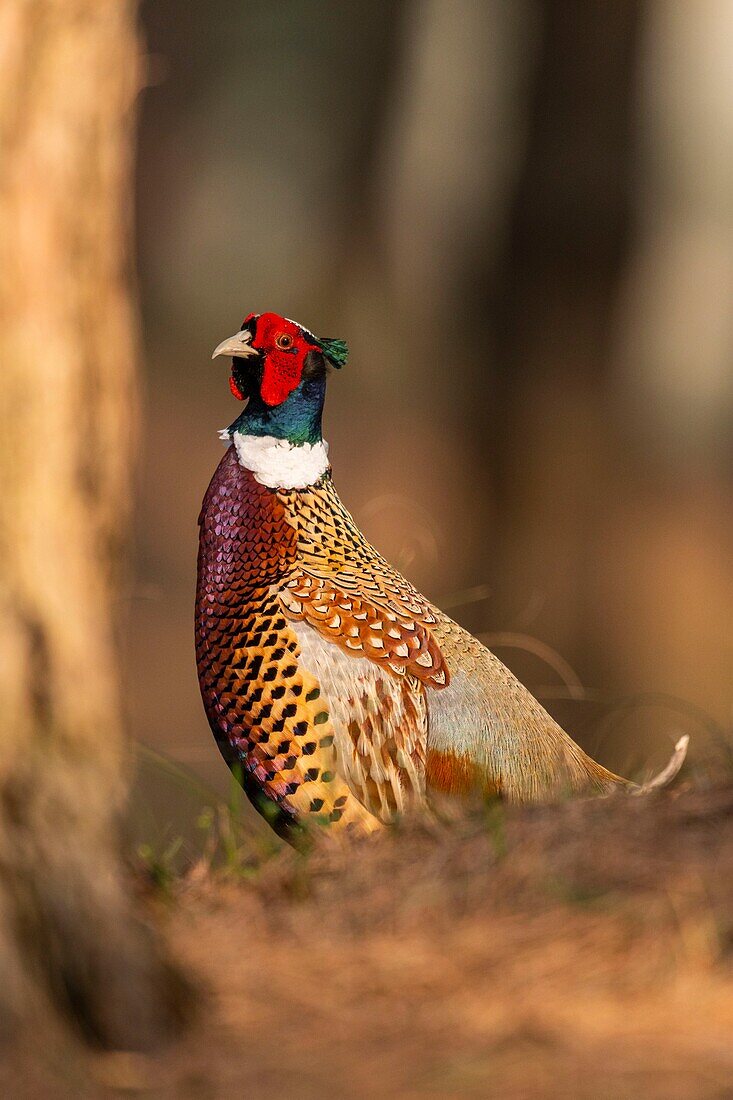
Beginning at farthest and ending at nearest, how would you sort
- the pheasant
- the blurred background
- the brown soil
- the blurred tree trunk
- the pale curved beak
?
the blurred background → the pale curved beak → the pheasant → the blurred tree trunk → the brown soil

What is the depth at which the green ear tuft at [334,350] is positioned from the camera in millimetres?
3391

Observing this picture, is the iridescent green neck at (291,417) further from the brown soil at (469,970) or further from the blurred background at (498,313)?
the blurred background at (498,313)

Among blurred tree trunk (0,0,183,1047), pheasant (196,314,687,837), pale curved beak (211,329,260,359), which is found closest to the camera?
blurred tree trunk (0,0,183,1047)

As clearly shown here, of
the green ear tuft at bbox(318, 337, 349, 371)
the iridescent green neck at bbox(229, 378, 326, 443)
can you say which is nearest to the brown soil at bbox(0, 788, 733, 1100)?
the iridescent green neck at bbox(229, 378, 326, 443)

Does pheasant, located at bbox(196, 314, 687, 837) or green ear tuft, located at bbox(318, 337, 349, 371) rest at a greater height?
green ear tuft, located at bbox(318, 337, 349, 371)

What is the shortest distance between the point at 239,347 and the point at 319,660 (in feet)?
2.56

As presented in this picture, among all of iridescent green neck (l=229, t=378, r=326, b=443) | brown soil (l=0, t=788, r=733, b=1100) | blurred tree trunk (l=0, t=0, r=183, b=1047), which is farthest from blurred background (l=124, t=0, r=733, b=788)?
blurred tree trunk (l=0, t=0, r=183, b=1047)

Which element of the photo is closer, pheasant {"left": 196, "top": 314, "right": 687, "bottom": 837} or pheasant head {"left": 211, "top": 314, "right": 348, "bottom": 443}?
pheasant {"left": 196, "top": 314, "right": 687, "bottom": 837}

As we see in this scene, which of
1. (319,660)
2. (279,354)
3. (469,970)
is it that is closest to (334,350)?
(279,354)

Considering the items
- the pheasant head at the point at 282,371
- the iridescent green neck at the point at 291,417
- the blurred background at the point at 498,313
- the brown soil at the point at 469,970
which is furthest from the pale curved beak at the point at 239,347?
the blurred background at the point at 498,313

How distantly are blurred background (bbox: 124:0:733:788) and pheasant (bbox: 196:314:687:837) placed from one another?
275cm

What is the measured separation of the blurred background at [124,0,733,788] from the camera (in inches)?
329

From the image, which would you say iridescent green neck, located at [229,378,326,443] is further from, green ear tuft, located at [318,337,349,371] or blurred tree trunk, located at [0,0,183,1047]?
blurred tree trunk, located at [0,0,183,1047]

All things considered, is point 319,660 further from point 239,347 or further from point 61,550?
point 61,550
